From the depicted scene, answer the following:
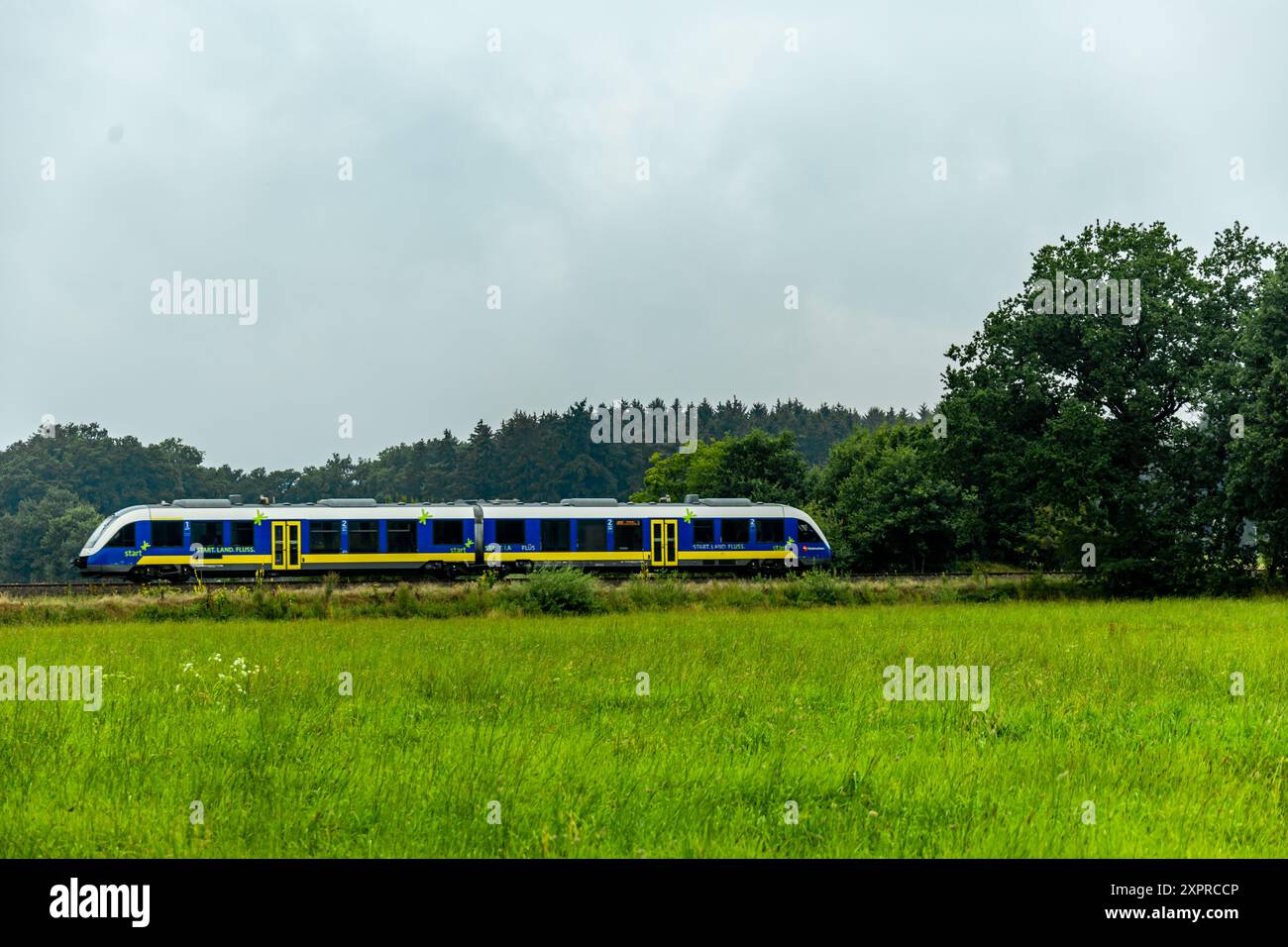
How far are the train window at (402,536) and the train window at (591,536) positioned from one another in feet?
18.6

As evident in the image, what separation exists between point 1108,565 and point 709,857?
33.0m

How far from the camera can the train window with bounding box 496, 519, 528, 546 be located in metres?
36.8

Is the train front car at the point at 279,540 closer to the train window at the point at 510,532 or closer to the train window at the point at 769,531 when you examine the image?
the train window at the point at 510,532

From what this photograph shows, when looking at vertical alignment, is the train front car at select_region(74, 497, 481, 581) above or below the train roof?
below

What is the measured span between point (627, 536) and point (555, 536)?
8.38 ft

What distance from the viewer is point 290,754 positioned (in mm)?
9297

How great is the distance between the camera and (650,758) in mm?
9242

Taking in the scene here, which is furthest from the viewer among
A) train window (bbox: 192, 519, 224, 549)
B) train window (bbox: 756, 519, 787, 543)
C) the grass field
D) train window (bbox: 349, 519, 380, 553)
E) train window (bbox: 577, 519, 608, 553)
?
train window (bbox: 756, 519, 787, 543)

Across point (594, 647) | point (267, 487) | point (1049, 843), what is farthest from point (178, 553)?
point (267, 487)

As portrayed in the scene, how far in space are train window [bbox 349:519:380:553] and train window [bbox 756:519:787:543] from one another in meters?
13.5

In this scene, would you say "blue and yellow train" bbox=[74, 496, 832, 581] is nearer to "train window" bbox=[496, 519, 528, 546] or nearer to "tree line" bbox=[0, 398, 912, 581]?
"train window" bbox=[496, 519, 528, 546]

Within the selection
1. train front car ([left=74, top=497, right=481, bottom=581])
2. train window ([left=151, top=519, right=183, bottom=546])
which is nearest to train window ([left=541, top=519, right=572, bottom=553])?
train front car ([left=74, top=497, right=481, bottom=581])

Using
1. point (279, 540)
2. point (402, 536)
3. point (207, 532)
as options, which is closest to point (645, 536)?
point (402, 536)

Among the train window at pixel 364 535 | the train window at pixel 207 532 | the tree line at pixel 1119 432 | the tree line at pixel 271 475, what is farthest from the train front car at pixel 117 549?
the tree line at pixel 271 475
